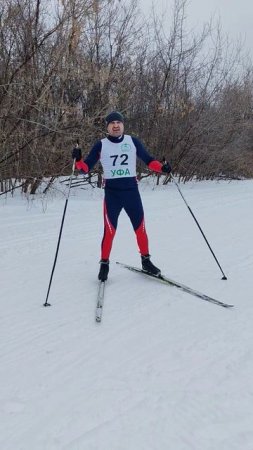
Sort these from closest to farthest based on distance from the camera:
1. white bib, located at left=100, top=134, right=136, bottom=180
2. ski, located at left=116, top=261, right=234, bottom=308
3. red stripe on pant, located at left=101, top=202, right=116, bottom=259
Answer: ski, located at left=116, top=261, right=234, bottom=308 → white bib, located at left=100, top=134, right=136, bottom=180 → red stripe on pant, located at left=101, top=202, right=116, bottom=259

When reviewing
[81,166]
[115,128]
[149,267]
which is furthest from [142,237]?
[115,128]

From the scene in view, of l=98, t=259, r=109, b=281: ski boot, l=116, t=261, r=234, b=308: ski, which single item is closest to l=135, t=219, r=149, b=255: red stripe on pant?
l=116, t=261, r=234, b=308: ski

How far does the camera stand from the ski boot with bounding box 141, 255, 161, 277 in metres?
4.81

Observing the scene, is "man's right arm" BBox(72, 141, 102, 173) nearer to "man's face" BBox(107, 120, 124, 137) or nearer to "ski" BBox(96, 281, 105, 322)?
"man's face" BBox(107, 120, 124, 137)

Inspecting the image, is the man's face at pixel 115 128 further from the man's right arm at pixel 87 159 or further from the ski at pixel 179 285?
the ski at pixel 179 285

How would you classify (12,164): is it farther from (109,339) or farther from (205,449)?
(205,449)

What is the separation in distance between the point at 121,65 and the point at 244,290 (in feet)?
33.8

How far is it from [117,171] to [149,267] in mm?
1143

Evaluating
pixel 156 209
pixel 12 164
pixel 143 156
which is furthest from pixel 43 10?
pixel 143 156

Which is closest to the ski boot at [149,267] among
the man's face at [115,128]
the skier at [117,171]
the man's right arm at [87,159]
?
the skier at [117,171]

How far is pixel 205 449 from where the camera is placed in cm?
217

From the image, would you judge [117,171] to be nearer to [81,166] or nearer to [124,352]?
[81,166]

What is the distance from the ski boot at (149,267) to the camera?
190 inches

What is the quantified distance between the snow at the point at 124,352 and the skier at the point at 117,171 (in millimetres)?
527
